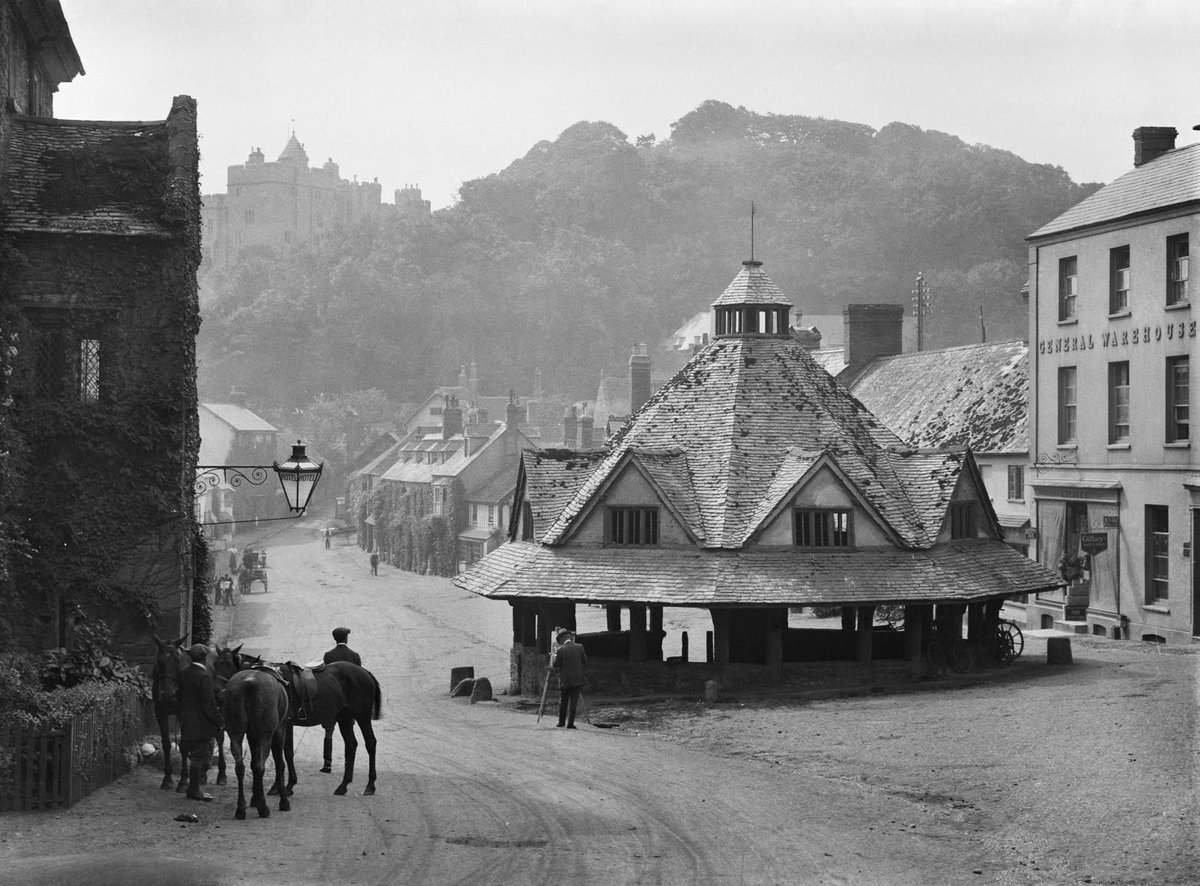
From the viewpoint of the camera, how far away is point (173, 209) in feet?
81.7

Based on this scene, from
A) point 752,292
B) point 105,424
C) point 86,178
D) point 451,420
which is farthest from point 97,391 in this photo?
point 451,420

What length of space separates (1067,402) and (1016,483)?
29.6 feet

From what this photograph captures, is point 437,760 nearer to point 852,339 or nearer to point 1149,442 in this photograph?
point 1149,442

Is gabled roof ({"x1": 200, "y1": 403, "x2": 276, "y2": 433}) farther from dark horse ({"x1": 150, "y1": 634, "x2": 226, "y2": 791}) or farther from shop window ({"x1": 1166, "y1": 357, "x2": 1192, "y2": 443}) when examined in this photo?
dark horse ({"x1": 150, "y1": 634, "x2": 226, "y2": 791})

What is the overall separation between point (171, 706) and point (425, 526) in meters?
63.5

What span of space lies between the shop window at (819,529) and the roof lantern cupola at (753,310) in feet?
22.9

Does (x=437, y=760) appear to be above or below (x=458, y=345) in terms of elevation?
below

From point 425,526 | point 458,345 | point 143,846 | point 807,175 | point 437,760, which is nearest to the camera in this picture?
point 143,846

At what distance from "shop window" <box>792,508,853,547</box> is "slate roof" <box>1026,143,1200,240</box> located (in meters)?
10.2

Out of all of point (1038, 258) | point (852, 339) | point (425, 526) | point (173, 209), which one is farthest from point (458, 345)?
point (173, 209)

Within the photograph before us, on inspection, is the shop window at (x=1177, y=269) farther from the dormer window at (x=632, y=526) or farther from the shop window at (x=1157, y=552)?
the dormer window at (x=632, y=526)

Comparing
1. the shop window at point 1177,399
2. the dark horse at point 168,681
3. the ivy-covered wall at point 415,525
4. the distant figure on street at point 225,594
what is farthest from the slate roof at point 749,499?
the ivy-covered wall at point 415,525

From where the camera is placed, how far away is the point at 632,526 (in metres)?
34.5

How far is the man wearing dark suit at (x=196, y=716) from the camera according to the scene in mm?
18609
